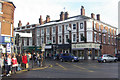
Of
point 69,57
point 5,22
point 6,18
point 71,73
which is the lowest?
point 69,57

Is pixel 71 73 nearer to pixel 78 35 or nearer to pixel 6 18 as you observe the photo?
pixel 6 18

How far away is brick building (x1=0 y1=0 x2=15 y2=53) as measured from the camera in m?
23.0

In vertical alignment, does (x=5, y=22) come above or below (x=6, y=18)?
below

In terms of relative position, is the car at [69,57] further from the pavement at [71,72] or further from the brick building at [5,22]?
the pavement at [71,72]

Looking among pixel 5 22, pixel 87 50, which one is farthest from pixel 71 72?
pixel 87 50

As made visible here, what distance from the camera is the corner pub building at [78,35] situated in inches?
1383

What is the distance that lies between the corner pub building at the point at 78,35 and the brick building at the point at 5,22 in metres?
9.76

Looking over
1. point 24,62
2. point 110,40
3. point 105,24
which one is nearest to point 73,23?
point 105,24

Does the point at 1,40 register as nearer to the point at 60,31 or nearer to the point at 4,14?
the point at 4,14

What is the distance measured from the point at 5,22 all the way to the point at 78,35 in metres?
18.7

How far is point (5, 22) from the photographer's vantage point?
23.7 meters

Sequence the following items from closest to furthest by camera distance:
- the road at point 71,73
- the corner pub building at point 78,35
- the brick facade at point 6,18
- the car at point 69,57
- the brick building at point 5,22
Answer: the road at point 71,73 < the brick building at point 5,22 < the brick facade at point 6,18 < the car at point 69,57 < the corner pub building at point 78,35

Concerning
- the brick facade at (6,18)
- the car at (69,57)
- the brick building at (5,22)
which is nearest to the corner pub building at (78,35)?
the car at (69,57)

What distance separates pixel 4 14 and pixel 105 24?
28137 millimetres
